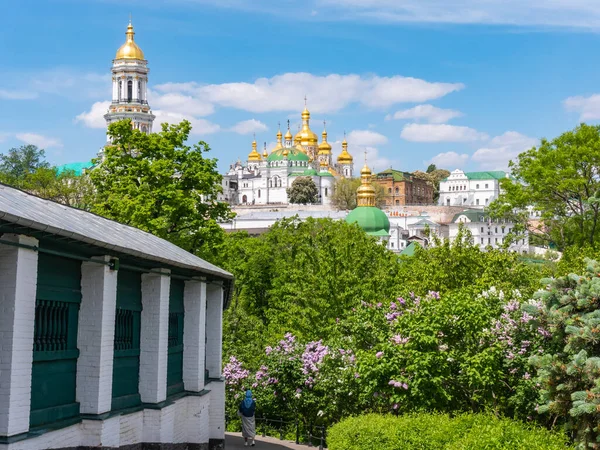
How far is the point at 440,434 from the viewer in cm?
1602

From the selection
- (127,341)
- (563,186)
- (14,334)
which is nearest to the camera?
(14,334)

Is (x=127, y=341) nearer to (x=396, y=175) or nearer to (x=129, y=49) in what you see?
(x=129, y=49)

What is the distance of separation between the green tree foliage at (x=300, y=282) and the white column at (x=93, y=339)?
1793 cm

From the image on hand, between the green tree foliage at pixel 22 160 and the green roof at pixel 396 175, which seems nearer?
the green tree foliage at pixel 22 160

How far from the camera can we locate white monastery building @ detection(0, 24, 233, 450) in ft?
35.7

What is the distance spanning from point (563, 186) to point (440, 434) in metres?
26.0

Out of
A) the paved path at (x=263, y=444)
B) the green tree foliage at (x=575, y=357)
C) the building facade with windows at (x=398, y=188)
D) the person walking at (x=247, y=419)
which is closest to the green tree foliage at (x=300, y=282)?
the paved path at (x=263, y=444)

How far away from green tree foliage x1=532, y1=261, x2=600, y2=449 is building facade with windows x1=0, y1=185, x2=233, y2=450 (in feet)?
21.2

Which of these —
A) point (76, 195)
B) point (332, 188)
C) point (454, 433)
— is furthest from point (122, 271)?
point (332, 188)

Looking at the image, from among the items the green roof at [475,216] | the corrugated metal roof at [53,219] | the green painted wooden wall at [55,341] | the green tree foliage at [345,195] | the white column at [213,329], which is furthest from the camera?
the green tree foliage at [345,195]

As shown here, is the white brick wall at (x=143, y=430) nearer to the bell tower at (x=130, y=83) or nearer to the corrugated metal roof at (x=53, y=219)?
the corrugated metal roof at (x=53, y=219)

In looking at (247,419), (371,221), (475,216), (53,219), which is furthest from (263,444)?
(475,216)

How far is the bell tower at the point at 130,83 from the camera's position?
136 metres

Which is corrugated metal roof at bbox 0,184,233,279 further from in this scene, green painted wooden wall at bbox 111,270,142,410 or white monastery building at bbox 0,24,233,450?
green painted wooden wall at bbox 111,270,142,410
